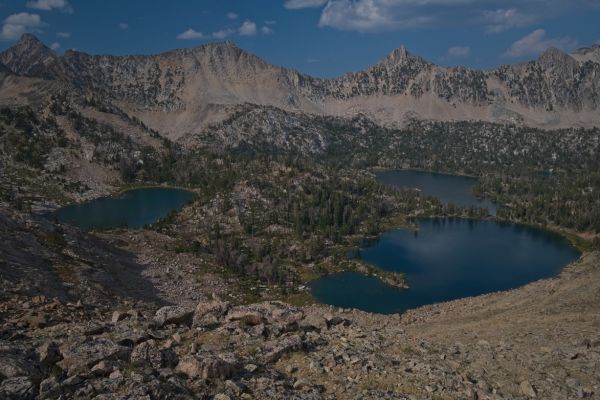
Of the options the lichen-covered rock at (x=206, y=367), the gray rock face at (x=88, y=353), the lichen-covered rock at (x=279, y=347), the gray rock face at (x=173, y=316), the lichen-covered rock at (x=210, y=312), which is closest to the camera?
the gray rock face at (x=88, y=353)

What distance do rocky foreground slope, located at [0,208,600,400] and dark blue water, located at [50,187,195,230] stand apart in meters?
112

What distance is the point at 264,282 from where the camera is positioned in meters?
97.1

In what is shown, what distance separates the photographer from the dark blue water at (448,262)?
317 ft

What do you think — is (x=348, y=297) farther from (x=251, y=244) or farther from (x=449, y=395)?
(x=449, y=395)

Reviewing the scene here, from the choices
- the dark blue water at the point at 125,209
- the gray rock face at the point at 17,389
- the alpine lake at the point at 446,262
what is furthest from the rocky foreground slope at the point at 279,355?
the dark blue water at the point at 125,209

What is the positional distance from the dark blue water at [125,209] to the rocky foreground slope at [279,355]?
111984 mm

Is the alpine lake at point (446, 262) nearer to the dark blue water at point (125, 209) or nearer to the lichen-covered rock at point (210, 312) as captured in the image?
the lichen-covered rock at point (210, 312)

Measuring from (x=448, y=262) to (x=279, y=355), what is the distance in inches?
4156

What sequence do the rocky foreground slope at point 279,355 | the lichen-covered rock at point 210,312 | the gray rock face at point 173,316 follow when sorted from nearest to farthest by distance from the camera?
the rocky foreground slope at point 279,355
the gray rock face at point 173,316
the lichen-covered rock at point 210,312

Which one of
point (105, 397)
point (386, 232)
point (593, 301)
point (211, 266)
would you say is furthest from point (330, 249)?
point (105, 397)

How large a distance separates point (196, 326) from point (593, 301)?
30.7 metres

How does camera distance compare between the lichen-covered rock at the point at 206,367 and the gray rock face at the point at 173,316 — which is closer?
the lichen-covered rock at the point at 206,367

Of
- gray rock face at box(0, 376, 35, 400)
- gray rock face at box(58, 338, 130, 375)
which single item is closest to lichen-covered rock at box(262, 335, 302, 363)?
gray rock face at box(58, 338, 130, 375)

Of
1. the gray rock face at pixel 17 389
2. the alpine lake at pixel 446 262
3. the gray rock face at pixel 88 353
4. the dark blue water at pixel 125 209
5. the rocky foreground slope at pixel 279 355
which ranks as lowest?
the alpine lake at pixel 446 262
